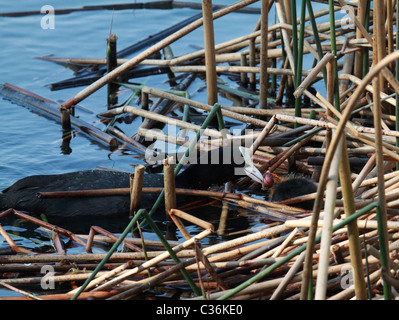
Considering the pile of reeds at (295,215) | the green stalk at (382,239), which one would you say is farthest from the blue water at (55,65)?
the green stalk at (382,239)

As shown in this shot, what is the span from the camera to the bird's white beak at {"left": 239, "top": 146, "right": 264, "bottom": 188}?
401 cm

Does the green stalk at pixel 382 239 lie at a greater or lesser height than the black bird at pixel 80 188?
greater

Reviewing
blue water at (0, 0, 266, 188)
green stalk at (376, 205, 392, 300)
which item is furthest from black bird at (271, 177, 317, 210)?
green stalk at (376, 205, 392, 300)

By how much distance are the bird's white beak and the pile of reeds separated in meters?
0.08

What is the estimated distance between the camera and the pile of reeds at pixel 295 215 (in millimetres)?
1954

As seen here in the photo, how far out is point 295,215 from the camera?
3.58m

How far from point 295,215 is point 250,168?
599mm

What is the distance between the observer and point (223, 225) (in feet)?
12.5

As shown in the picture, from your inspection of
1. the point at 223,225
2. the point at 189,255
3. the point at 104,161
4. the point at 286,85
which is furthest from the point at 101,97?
the point at 189,255

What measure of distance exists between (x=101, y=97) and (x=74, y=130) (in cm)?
82

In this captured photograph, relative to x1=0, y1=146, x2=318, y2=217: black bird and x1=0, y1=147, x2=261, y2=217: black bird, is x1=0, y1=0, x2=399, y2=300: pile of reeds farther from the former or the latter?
x1=0, y1=147, x2=261, y2=217: black bird

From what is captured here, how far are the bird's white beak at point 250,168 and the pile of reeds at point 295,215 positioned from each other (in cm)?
8

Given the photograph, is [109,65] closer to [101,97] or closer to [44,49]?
[101,97]

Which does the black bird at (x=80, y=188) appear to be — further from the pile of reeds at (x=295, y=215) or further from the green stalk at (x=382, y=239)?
the green stalk at (x=382, y=239)
